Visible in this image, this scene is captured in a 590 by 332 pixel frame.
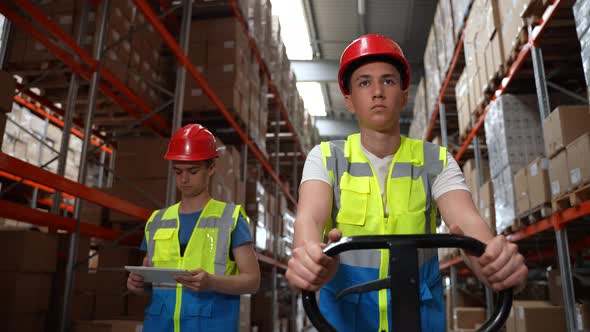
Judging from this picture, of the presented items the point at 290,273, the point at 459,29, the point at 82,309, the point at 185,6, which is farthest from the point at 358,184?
the point at 459,29

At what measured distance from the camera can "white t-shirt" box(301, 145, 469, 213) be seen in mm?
1643

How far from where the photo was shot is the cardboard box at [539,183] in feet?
15.3

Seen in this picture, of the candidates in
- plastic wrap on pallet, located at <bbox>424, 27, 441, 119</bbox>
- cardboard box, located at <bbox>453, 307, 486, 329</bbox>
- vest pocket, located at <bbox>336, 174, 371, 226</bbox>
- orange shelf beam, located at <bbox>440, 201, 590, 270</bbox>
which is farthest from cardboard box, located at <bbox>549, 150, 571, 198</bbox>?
plastic wrap on pallet, located at <bbox>424, 27, 441, 119</bbox>

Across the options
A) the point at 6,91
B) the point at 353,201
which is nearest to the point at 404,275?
the point at 353,201

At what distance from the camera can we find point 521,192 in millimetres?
5191

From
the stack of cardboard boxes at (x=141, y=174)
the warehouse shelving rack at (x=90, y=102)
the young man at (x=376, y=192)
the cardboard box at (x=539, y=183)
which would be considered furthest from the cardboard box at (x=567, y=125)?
the stack of cardboard boxes at (x=141, y=174)

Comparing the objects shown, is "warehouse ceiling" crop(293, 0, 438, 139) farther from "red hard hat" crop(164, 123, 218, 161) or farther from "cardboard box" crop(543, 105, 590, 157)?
"red hard hat" crop(164, 123, 218, 161)

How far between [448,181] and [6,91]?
10.5ft

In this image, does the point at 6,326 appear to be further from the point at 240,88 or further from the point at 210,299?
the point at 240,88

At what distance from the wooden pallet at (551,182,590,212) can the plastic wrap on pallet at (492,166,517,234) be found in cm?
108

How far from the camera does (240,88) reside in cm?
742

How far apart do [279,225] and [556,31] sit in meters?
7.26

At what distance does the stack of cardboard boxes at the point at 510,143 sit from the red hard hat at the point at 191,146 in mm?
3804

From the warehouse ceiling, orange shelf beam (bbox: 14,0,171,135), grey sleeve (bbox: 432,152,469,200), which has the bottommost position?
grey sleeve (bbox: 432,152,469,200)
